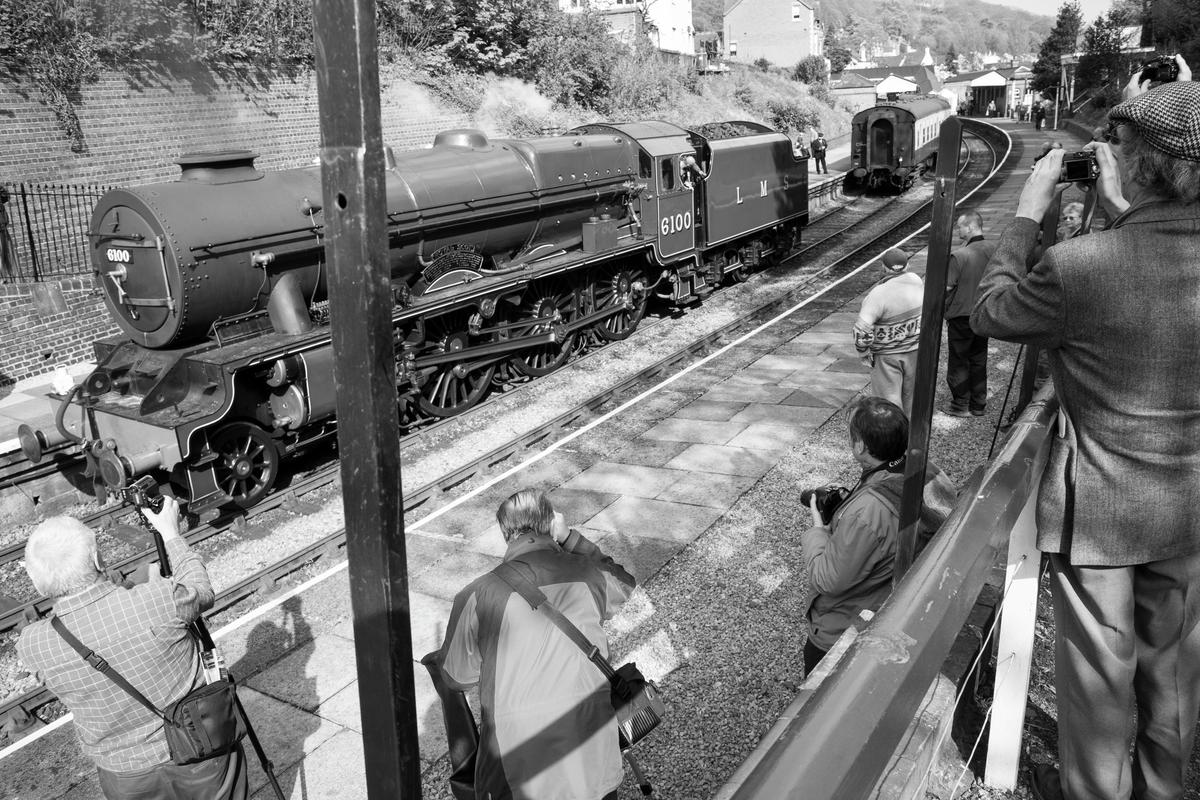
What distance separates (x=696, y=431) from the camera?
971 centimetres

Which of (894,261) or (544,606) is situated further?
(894,261)

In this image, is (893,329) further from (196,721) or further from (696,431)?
(196,721)

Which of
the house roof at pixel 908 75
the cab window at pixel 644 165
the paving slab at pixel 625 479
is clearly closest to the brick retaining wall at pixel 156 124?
the cab window at pixel 644 165

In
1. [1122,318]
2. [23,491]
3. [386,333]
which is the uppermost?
[386,333]

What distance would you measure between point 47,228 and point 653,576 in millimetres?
12082

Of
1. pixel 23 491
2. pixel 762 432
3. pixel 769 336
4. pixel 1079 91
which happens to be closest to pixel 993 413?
pixel 762 432

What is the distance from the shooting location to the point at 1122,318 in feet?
7.47

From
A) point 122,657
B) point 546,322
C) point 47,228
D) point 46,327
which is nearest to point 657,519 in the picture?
point 122,657

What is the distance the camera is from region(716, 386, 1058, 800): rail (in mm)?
1271

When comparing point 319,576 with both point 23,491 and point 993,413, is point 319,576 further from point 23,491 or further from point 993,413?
point 993,413

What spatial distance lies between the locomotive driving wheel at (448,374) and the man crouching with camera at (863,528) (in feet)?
23.8

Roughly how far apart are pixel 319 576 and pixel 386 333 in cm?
592

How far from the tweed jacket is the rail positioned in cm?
26

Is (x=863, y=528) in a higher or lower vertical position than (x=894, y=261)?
lower
